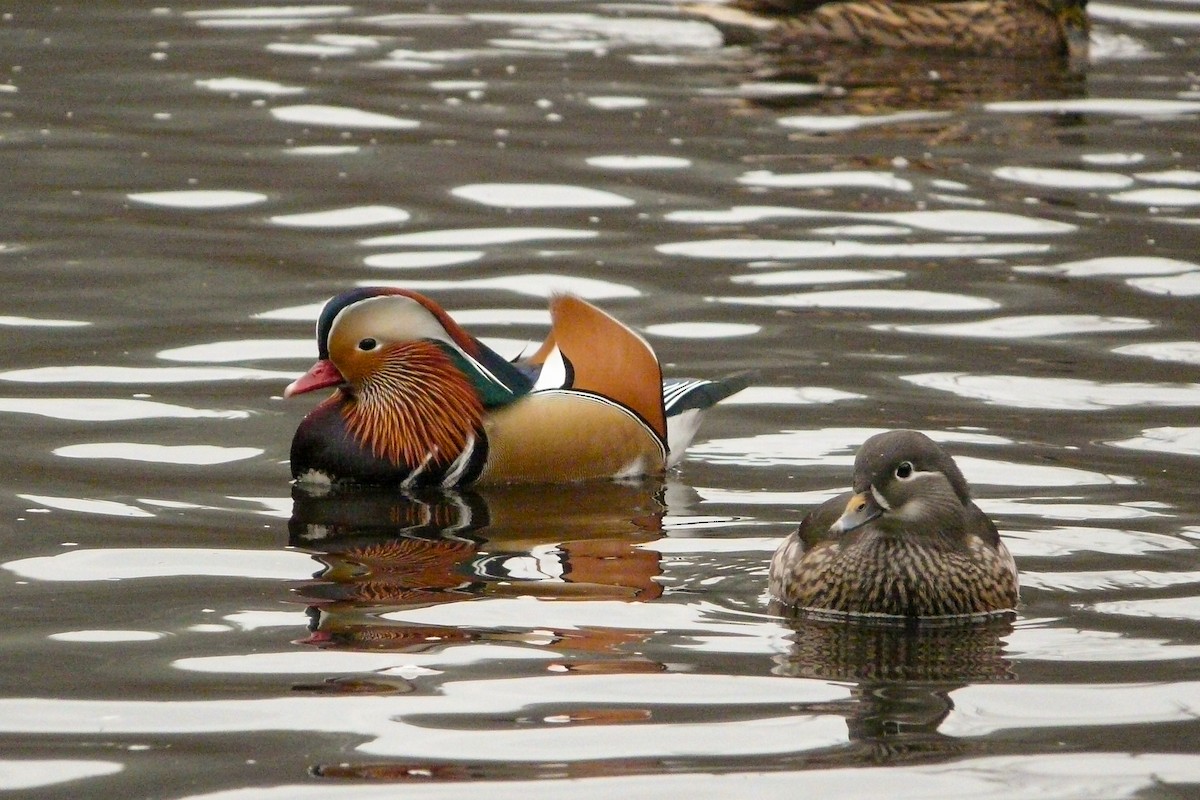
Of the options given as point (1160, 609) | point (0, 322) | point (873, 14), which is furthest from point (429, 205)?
point (1160, 609)

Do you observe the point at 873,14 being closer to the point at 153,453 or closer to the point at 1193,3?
the point at 1193,3

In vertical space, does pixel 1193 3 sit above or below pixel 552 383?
above

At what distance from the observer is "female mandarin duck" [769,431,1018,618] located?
611 cm

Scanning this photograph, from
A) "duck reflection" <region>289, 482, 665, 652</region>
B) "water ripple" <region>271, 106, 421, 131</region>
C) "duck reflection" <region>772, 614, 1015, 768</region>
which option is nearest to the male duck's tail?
"duck reflection" <region>289, 482, 665, 652</region>

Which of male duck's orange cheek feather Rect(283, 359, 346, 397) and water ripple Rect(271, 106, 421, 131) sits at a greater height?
water ripple Rect(271, 106, 421, 131)

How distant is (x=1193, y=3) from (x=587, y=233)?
31.7ft

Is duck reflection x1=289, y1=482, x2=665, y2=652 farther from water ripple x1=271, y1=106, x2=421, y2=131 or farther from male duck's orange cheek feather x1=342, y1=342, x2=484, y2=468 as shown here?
water ripple x1=271, y1=106, x2=421, y2=131

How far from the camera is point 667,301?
34.8ft

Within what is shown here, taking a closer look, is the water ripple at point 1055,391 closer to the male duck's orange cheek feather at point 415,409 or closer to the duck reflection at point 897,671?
the male duck's orange cheek feather at point 415,409

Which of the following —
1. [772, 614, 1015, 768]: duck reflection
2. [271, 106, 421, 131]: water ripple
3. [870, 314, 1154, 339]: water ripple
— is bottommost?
[772, 614, 1015, 768]: duck reflection

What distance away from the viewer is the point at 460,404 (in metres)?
7.86

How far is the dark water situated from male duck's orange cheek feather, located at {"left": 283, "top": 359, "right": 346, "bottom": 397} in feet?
1.27

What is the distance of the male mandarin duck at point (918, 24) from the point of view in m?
17.2

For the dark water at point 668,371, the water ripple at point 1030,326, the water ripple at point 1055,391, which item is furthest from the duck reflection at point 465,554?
the water ripple at point 1030,326
